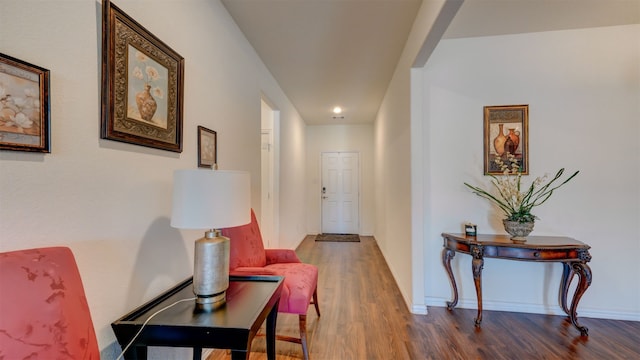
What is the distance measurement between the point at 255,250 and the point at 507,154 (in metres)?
2.41

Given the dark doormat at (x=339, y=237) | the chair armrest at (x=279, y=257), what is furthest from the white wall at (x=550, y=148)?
the dark doormat at (x=339, y=237)

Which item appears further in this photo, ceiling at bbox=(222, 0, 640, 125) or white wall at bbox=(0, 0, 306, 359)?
ceiling at bbox=(222, 0, 640, 125)

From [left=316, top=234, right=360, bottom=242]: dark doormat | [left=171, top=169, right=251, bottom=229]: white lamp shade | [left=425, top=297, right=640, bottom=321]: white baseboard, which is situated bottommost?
[left=316, top=234, right=360, bottom=242]: dark doormat

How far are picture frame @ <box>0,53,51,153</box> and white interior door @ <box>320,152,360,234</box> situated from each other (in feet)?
16.8

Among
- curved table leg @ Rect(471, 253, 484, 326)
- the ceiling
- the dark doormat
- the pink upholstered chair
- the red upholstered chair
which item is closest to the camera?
the red upholstered chair

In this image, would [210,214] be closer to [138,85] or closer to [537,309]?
[138,85]

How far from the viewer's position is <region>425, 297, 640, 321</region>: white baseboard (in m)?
2.22

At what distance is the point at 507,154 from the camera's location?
2367 mm

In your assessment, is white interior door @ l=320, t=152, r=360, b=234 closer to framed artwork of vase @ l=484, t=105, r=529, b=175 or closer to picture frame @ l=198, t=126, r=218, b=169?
framed artwork of vase @ l=484, t=105, r=529, b=175

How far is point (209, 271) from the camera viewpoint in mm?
1098

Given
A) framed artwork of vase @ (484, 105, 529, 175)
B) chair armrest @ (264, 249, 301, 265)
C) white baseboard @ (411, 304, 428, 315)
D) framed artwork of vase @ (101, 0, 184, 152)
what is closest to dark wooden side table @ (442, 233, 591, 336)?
white baseboard @ (411, 304, 428, 315)

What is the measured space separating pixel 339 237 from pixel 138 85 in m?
4.71

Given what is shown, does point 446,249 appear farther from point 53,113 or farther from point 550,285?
point 53,113

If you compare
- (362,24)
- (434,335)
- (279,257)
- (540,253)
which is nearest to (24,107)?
(279,257)
